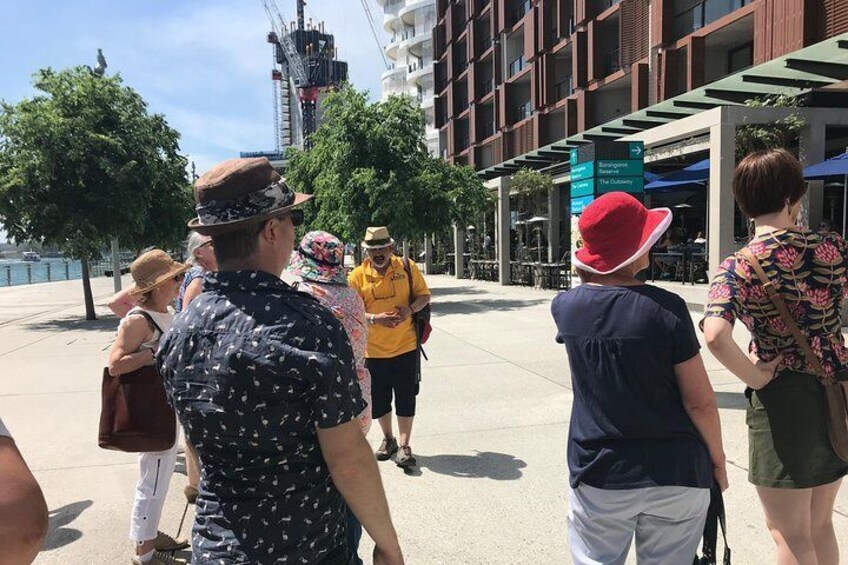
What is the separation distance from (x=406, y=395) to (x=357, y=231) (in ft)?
39.2

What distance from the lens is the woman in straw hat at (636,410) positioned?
2039 millimetres

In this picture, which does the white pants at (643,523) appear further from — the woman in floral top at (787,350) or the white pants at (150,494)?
the white pants at (150,494)

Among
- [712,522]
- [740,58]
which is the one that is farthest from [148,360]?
[740,58]

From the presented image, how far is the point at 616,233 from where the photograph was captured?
2182 mm

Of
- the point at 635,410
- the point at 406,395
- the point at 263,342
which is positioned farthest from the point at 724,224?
the point at 263,342

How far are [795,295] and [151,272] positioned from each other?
10.7 feet

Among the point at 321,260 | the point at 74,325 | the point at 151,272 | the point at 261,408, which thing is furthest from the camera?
the point at 74,325

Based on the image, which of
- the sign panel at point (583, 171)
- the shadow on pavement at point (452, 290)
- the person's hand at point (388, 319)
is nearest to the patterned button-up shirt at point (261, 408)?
the person's hand at point (388, 319)

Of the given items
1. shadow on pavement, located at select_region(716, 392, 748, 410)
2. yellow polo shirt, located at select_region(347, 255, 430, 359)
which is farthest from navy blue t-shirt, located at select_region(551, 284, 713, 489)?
shadow on pavement, located at select_region(716, 392, 748, 410)

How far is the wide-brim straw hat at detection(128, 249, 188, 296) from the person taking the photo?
138 inches

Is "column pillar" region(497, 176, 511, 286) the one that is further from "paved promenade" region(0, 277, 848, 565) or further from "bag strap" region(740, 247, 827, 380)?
"bag strap" region(740, 247, 827, 380)

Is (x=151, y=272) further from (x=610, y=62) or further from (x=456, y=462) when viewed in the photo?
(x=610, y=62)

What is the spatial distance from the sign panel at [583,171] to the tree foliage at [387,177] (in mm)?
8968

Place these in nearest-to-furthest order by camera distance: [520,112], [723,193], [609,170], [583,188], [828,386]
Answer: [828,386]
[609,170]
[583,188]
[723,193]
[520,112]
